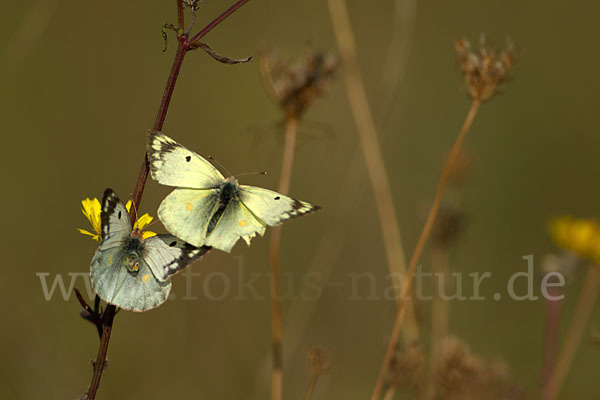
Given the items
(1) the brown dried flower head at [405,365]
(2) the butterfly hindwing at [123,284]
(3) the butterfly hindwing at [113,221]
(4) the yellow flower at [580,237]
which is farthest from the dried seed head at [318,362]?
(4) the yellow flower at [580,237]

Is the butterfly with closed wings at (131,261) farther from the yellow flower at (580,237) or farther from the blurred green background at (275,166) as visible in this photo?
the yellow flower at (580,237)

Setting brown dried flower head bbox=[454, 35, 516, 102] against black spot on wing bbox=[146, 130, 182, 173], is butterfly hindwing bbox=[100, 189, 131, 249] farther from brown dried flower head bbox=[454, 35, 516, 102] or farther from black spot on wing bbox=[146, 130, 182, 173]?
brown dried flower head bbox=[454, 35, 516, 102]

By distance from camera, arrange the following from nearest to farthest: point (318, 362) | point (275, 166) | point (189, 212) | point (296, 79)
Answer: point (189, 212) < point (318, 362) < point (296, 79) < point (275, 166)

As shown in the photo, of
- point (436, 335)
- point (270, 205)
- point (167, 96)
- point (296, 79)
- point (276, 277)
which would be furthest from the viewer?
point (436, 335)

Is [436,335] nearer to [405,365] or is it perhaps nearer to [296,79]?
[405,365]

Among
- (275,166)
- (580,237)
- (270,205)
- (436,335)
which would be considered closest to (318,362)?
(270,205)

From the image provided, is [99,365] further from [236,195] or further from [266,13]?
[266,13]
